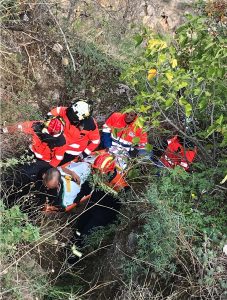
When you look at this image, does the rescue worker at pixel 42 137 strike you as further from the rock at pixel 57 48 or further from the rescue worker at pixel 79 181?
the rock at pixel 57 48

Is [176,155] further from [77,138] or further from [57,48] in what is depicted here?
[57,48]

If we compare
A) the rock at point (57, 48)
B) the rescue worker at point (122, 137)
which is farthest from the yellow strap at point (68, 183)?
the rock at point (57, 48)

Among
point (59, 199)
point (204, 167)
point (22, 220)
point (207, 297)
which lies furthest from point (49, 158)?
point (207, 297)

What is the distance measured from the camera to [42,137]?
5727 mm

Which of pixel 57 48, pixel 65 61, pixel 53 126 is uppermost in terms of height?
pixel 57 48

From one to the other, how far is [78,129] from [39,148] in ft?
2.12

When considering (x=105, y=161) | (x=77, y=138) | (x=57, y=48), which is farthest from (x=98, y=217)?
(x=57, y=48)

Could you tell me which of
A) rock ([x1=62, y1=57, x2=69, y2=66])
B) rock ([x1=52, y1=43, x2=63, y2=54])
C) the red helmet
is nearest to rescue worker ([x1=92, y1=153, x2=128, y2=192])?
the red helmet

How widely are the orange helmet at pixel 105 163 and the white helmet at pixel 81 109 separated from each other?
61cm

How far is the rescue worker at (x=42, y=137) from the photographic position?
18.7 ft

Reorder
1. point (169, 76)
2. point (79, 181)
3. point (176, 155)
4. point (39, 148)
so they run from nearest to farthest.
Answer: point (169, 76)
point (176, 155)
point (79, 181)
point (39, 148)

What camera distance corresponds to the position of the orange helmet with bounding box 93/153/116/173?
569cm

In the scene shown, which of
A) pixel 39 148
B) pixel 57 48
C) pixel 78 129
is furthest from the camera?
pixel 57 48

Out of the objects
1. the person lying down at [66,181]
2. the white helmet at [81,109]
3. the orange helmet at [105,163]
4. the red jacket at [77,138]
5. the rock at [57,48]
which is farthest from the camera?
the rock at [57,48]
